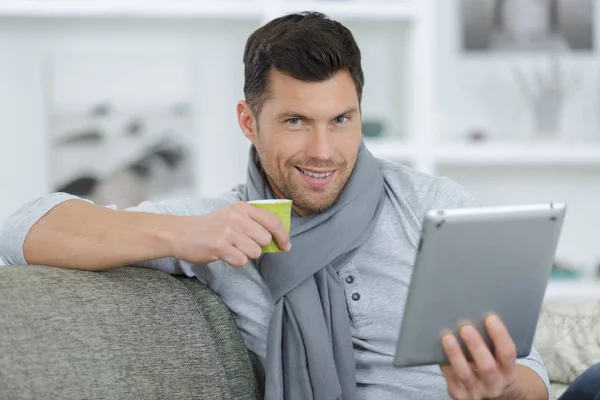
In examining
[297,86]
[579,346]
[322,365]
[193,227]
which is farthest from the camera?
[579,346]

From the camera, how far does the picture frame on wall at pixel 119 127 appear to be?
3.78 meters

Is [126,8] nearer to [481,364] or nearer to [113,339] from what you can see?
[113,339]

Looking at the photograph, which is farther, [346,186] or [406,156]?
[406,156]

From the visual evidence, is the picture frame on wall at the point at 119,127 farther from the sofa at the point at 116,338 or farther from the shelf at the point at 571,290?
the sofa at the point at 116,338

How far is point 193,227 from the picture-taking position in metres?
1.61

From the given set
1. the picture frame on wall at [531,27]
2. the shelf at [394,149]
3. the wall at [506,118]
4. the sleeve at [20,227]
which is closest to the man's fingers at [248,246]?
the sleeve at [20,227]

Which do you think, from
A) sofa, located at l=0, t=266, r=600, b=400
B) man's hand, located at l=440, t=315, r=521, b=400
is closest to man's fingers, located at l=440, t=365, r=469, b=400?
man's hand, located at l=440, t=315, r=521, b=400

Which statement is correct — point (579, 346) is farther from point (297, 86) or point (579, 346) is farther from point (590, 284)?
point (590, 284)

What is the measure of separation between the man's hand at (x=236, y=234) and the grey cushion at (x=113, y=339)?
0.14 meters

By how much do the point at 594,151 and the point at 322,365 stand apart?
7.70 feet

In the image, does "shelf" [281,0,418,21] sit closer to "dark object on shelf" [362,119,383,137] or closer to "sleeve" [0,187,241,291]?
"dark object on shelf" [362,119,383,137]

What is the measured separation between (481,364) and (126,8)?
8.50ft

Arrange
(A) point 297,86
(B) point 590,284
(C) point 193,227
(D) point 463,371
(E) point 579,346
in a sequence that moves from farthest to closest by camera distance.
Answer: (B) point 590,284
(E) point 579,346
(A) point 297,86
(C) point 193,227
(D) point 463,371

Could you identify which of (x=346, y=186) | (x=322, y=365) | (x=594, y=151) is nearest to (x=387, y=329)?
(x=322, y=365)
